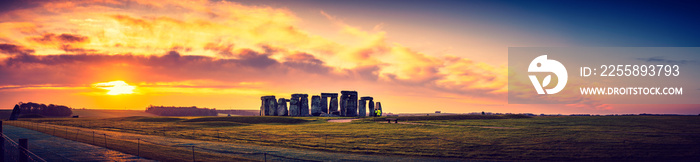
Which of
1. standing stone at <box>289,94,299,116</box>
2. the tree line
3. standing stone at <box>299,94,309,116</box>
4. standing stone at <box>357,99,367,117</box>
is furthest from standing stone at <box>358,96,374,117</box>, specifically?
the tree line

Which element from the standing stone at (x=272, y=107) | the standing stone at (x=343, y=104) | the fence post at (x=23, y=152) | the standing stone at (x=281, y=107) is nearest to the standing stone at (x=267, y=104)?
the standing stone at (x=272, y=107)

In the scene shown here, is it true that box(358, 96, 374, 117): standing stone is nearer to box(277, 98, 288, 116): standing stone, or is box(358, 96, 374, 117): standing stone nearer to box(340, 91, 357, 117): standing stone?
box(340, 91, 357, 117): standing stone

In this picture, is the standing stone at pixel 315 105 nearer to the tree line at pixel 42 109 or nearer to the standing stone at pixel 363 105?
the standing stone at pixel 363 105

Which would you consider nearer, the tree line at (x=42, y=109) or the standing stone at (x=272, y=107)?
the standing stone at (x=272, y=107)

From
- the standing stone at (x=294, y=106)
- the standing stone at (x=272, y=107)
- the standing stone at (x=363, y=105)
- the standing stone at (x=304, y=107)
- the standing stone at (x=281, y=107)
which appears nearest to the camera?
the standing stone at (x=281, y=107)

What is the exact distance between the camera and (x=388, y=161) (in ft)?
93.4

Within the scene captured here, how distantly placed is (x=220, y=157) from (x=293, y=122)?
45.5m

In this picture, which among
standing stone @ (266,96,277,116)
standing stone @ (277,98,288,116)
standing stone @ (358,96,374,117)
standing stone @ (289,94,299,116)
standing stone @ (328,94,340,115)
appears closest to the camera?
standing stone @ (277,98,288,116)

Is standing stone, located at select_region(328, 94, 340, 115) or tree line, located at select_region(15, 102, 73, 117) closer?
standing stone, located at select_region(328, 94, 340, 115)

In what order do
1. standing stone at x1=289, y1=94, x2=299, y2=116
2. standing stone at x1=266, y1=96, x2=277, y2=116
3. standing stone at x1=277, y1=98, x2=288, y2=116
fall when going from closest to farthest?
1. standing stone at x1=277, y1=98, x2=288, y2=116
2. standing stone at x1=289, y1=94, x2=299, y2=116
3. standing stone at x1=266, y1=96, x2=277, y2=116

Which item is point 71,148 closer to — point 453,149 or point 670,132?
point 453,149

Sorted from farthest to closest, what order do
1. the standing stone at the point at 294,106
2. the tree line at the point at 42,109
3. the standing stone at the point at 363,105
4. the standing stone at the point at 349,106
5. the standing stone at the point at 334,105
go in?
1. the tree line at the point at 42,109
2. the standing stone at the point at 363,105
3. the standing stone at the point at 334,105
4. the standing stone at the point at 294,106
5. the standing stone at the point at 349,106

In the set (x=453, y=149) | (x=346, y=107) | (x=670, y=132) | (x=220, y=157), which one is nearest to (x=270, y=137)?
(x=220, y=157)

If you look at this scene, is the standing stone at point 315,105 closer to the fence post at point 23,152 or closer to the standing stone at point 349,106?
the standing stone at point 349,106
